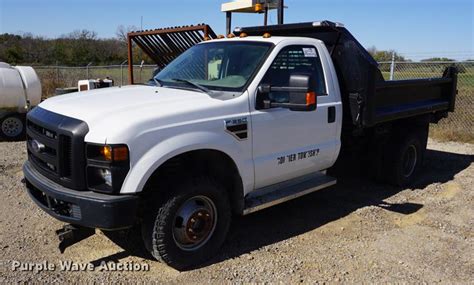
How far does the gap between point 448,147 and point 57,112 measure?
27.0 feet

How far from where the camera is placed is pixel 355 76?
17.0 ft

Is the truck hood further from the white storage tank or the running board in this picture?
the white storage tank

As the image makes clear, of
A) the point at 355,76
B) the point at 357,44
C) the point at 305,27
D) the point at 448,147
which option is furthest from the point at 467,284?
the point at 448,147

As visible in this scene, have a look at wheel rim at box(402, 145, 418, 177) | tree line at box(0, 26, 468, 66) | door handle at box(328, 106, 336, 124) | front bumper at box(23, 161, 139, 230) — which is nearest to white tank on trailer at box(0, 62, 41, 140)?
front bumper at box(23, 161, 139, 230)

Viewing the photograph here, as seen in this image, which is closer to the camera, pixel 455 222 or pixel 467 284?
pixel 467 284

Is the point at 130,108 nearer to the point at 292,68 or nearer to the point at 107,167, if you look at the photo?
the point at 107,167

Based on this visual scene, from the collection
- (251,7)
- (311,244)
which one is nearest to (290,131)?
(311,244)

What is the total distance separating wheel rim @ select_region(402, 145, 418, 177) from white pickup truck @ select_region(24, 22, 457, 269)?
1.20m

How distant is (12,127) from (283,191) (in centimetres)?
740

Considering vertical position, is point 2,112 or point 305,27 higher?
point 305,27

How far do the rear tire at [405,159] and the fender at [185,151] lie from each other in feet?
9.48

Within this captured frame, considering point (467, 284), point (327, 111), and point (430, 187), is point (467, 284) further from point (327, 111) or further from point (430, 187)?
point (430, 187)

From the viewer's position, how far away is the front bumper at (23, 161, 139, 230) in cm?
330

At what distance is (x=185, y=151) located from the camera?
11.8ft
